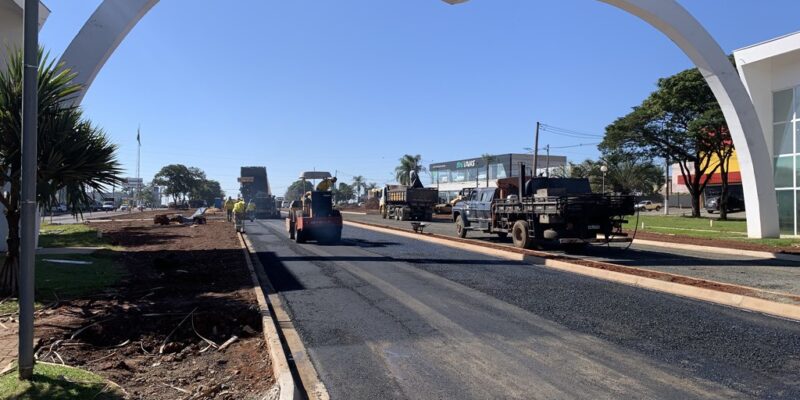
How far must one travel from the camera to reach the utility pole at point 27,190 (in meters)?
4.82

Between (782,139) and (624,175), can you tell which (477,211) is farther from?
(624,175)

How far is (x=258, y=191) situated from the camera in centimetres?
4953

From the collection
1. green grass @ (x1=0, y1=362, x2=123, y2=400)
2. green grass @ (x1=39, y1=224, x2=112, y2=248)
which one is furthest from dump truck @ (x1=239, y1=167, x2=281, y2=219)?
green grass @ (x1=0, y1=362, x2=123, y2=400)

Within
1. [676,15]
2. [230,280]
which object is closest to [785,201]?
[676,15]

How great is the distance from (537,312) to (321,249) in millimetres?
11423

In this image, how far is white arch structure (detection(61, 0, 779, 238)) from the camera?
57.7 ft

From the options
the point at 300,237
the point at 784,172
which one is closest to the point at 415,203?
the point at 300,237

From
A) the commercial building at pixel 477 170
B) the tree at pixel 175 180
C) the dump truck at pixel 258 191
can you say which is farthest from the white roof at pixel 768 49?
the tree at pixel 175 180

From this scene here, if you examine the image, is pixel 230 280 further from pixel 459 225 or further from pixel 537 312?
pixel 459 225

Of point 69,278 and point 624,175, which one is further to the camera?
point 624,175

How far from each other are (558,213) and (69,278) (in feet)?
41.5

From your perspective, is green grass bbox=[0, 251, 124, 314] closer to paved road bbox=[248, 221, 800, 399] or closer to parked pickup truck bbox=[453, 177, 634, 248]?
paved road bbox=[248, 221, 800, 399]

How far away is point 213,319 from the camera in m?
7.96

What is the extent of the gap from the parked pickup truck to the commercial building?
68681 mm
